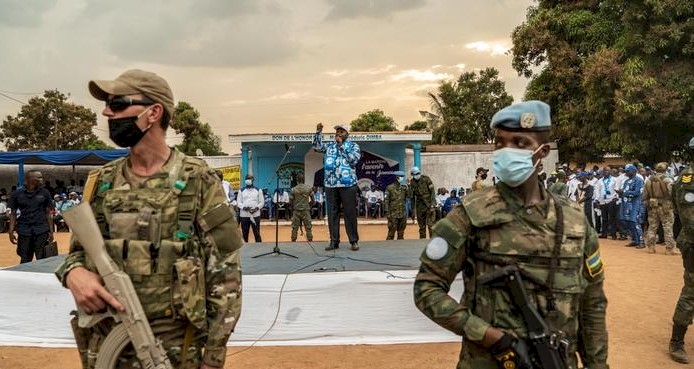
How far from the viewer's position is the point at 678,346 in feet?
16.8

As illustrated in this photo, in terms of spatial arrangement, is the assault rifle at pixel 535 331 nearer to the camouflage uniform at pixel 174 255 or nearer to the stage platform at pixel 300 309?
the camouflage uniform at pixel 174 255

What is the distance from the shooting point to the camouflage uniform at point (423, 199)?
1247 cm

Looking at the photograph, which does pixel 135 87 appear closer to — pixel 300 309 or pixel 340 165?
pixel 300 309

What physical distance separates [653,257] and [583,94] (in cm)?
1297

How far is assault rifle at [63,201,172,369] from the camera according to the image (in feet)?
6.21

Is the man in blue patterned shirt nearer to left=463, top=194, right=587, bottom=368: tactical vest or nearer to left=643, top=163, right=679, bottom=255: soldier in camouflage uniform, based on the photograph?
left=463, top=194, right=587, bottom=368: tactical vest

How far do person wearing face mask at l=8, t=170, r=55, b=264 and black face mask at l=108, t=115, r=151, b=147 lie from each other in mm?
6470

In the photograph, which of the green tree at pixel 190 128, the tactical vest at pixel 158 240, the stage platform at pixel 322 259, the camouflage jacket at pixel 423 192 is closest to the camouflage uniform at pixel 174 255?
the tactical vest at pixel 158 240

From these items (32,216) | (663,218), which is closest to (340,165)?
(32,216)

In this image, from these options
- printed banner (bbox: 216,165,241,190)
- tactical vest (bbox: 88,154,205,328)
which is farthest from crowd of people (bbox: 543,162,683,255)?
printed banner (bbox: 216,165,241,190)

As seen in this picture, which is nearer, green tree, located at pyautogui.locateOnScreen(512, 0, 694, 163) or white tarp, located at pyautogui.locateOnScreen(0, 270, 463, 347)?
white tarp, located at pyautogui.locateOnScreen(0, 270, 463, 347)

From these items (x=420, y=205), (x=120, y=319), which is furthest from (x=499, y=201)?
(x=420, y=205)

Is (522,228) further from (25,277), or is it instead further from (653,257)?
(653,257)

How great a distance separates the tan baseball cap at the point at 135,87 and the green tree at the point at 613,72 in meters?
19.6
